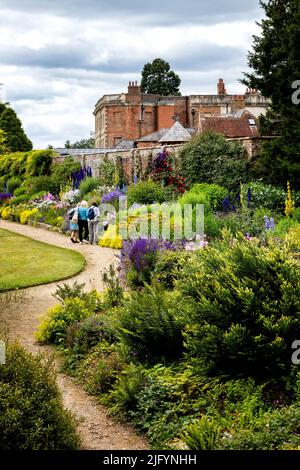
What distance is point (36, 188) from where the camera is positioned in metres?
28.5

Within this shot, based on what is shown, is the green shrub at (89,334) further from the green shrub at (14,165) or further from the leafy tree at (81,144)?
the leafy tree at (81,144)

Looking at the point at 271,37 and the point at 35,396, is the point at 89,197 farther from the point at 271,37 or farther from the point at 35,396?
the point at 35,396

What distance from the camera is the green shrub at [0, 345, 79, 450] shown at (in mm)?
5184

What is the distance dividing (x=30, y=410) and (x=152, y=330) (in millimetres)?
2209

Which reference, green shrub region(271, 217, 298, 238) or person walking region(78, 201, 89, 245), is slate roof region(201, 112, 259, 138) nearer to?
person walking region(78, 201, 89, 245)

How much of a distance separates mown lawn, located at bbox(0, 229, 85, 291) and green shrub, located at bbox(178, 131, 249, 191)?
5.27m

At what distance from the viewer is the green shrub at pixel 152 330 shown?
24.0 ft

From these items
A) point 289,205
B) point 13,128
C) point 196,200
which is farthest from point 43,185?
point 13,128

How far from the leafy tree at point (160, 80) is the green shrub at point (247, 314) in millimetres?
70880

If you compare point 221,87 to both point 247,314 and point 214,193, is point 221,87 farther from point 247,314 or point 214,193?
point 247,314

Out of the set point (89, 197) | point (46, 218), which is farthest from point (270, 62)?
point (46, 218)

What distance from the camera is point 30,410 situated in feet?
17.7
